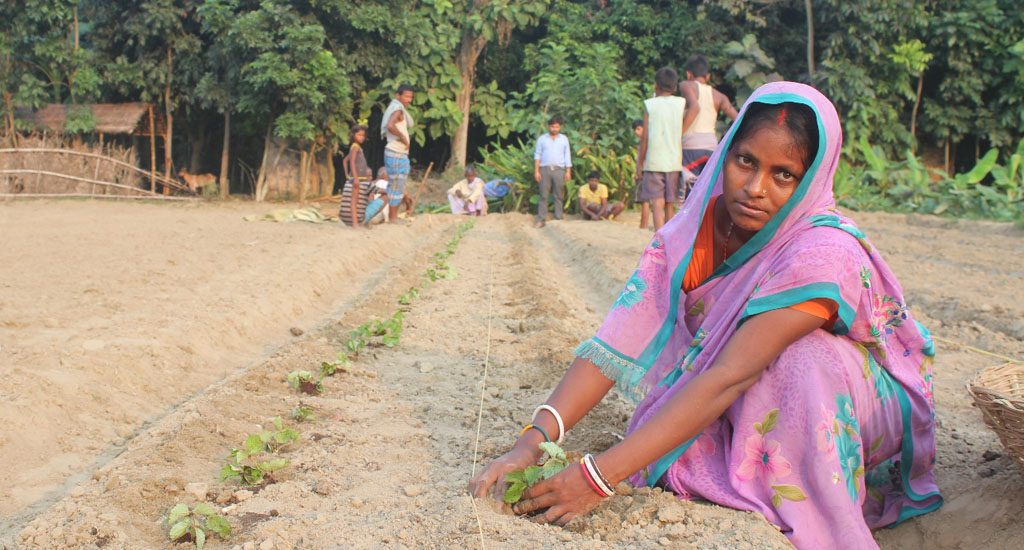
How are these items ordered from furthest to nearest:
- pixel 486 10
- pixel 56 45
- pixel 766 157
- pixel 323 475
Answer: pixel 486 10
pixel 56 45
pixel 323 475
pixel 766 157


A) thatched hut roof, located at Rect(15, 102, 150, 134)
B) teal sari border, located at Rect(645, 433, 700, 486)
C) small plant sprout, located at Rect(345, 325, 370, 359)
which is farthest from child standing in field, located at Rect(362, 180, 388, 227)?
teal sari border, located at Rect(645, 433, 700, 486)

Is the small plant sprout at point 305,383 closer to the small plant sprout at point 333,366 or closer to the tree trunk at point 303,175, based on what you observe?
the small plant sprout at point 333,366

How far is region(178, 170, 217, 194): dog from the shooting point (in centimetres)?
1569

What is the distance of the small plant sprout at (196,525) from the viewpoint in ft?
6.58

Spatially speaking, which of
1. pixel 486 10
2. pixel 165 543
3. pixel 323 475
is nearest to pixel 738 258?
pixel 323 475

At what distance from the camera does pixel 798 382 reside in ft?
6.10

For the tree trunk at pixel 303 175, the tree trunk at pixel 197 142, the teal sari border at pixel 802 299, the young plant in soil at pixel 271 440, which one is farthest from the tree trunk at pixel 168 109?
the teal sari border at pixel 802 299

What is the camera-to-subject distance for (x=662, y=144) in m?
7.80

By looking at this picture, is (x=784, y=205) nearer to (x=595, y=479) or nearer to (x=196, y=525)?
(x=595, y=479)

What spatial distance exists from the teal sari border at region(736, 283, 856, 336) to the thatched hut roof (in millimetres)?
14543

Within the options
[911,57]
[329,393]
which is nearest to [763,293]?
[329,393]

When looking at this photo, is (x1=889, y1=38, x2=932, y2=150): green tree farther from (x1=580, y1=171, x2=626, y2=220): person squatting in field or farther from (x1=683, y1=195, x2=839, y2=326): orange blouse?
(x1=683, y1=195, x2=839, y2=326): orange blouse

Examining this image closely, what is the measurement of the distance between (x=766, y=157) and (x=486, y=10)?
1430 centimetres

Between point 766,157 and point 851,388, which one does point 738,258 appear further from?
point 851,388
